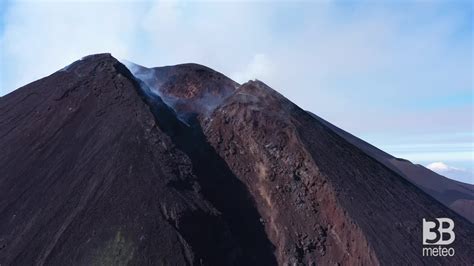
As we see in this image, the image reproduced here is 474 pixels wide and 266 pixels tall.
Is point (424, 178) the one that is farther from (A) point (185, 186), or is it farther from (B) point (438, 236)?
(A) point (185, 186)

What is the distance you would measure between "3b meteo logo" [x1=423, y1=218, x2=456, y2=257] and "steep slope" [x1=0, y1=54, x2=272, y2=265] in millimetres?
5741

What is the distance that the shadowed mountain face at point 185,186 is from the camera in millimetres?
17078

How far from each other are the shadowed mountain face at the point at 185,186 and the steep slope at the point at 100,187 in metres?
0.05

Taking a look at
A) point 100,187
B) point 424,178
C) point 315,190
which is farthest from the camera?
point 424,178

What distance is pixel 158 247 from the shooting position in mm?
16234

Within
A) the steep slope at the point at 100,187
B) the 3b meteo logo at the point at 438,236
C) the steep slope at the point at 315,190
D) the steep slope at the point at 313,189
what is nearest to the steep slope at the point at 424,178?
the steep slope at the point at 315,190

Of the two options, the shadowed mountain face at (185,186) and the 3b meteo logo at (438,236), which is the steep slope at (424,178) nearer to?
the shadowed mountain face at (185,186)

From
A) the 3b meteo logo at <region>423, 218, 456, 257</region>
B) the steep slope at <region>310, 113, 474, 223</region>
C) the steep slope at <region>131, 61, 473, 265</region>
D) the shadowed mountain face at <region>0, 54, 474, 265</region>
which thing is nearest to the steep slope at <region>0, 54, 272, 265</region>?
the shadowed mountain face at <region>0, 54, 474, 265</region>

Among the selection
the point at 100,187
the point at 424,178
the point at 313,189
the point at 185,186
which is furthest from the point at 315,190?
the point at 424,178

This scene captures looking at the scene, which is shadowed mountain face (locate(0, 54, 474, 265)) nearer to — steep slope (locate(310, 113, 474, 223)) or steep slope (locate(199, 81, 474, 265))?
steep slope (locate(199, 81, 474, 265))

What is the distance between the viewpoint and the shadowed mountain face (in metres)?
17.1

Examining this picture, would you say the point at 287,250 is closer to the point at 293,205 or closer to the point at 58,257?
the point at 293,205

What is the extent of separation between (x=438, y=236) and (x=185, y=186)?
9971 mm

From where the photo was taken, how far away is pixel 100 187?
18.2m
